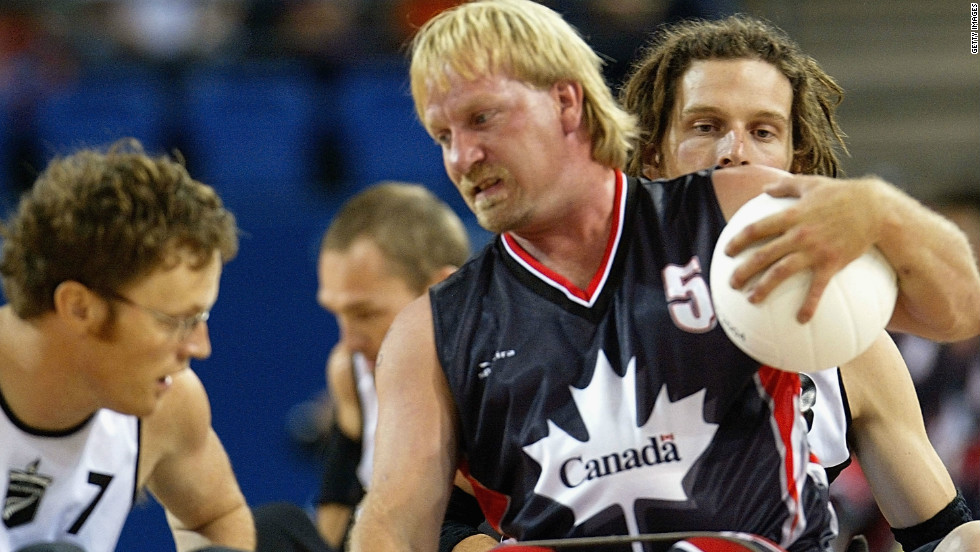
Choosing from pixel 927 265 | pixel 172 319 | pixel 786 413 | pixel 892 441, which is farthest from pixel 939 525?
pixel 172 319

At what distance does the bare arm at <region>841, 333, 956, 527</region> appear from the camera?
2871 millimetres

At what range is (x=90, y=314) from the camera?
2.82 meters

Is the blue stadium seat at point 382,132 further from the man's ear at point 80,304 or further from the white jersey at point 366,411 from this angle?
the man's ear at point 80,304

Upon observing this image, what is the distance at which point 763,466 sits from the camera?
8.02ft

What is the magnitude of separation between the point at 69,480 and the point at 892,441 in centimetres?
204

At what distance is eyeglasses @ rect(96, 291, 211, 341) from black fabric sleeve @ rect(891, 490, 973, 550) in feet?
5.71

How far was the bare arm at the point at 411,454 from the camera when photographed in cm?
257

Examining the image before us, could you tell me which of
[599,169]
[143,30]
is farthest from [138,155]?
[143,30]

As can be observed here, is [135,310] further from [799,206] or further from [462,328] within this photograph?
[799,206]

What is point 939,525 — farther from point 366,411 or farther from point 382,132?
point 382,132

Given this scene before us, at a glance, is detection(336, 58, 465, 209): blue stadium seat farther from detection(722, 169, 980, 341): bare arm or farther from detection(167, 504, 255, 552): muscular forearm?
detection(722, 169, 980, 341): bare arm

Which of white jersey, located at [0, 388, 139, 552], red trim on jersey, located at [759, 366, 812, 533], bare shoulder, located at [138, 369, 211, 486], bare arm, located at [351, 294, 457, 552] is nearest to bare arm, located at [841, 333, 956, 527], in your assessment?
red trim on jersey, located at [759, 366, 812, 533]

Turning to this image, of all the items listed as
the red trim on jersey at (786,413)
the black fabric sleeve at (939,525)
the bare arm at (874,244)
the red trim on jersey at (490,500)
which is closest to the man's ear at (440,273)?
A: the red trim on jersey at (490,500)

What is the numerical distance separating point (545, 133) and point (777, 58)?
0.96 metres
